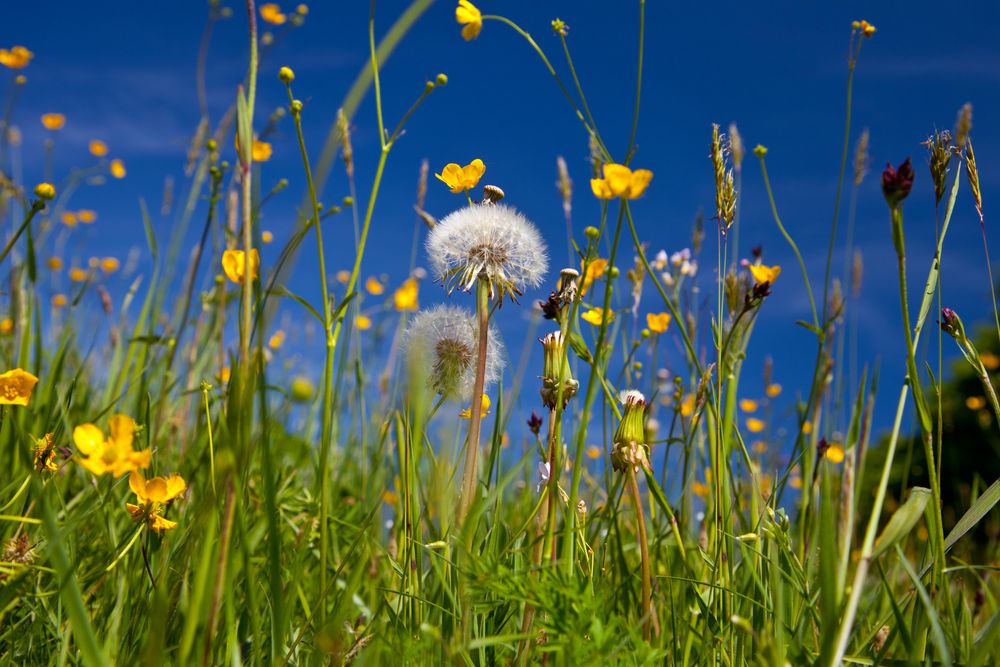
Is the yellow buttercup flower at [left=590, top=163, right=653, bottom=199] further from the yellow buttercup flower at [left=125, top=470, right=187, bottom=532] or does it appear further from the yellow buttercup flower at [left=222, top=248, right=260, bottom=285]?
the yellow buttercup flower at [left=125, top=470, right=187, bottom=532]

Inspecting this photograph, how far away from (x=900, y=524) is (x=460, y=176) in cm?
80

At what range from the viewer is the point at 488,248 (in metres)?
1.16

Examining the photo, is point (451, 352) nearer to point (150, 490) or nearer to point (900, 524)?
point (150, 490)

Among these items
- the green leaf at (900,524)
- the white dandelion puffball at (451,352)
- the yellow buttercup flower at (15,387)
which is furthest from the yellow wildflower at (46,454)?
the green leaf at (900,524)

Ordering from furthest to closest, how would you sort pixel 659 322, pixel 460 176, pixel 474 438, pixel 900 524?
pixel 659 322 < pixel 460 176 < pixel 474 438 < pixel 900 524

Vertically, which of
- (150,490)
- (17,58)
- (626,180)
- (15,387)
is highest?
(17,58)

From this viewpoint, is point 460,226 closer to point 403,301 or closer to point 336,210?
point 336,210

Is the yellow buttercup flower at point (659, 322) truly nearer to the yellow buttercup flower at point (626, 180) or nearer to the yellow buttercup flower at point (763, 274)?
the yellow buttercup flower at point (763, 274)

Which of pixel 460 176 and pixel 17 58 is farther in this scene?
pixel 17 58

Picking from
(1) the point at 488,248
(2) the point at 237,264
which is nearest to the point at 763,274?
(1) the point at 488,248

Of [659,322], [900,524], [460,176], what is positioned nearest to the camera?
[900,524]

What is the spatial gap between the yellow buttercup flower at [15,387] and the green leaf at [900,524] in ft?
4.09

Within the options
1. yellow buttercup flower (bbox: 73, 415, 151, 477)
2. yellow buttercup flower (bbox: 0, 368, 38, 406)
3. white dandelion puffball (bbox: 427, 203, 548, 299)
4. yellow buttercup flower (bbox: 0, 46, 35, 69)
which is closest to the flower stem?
white dandelion puffball (bbox: 427, 203, 548, 299)

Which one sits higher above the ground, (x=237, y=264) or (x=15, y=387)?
(x=237, y=264)
